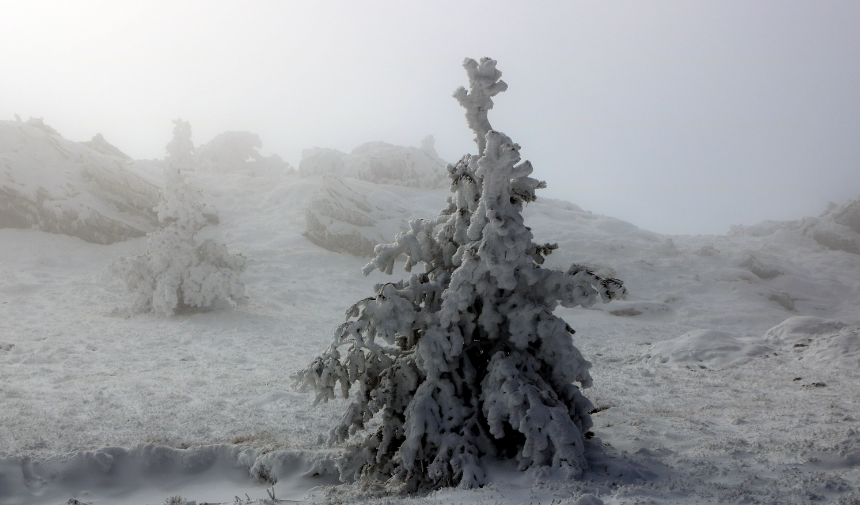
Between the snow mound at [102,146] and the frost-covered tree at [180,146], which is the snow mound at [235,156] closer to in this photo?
the frost-covered tree at [180,146]

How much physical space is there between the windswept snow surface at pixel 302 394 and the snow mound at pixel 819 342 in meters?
0.06

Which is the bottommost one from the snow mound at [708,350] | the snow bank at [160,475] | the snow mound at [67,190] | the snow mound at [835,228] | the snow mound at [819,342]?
the snow bank at [160,475]

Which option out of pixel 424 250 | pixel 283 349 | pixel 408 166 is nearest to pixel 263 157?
pixel 408 166

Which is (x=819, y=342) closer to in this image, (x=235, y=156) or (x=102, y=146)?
(x=102, y=146)

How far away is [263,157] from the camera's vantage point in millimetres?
53375

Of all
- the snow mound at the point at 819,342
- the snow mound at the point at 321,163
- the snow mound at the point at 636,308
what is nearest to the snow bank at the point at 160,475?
the snow mound at the point at 819,342

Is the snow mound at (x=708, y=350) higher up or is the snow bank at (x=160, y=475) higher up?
the snow mound at (x=708, y=350)

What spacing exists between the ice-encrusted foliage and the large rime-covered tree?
11969 mm

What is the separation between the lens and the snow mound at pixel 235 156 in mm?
50000

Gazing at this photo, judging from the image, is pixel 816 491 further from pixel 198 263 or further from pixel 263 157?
pixel 263 157

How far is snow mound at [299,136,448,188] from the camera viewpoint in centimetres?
4228

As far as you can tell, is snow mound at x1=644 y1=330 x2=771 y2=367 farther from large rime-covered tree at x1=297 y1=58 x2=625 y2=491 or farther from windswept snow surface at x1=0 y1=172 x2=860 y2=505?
large rime-covered tree at x1=297 y1=58 x2=625 y2=491

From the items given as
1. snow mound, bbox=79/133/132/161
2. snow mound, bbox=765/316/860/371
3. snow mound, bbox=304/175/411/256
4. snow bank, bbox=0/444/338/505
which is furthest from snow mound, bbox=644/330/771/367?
snow mound, bbox=79/133/132/161

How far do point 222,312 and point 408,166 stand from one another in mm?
28034
